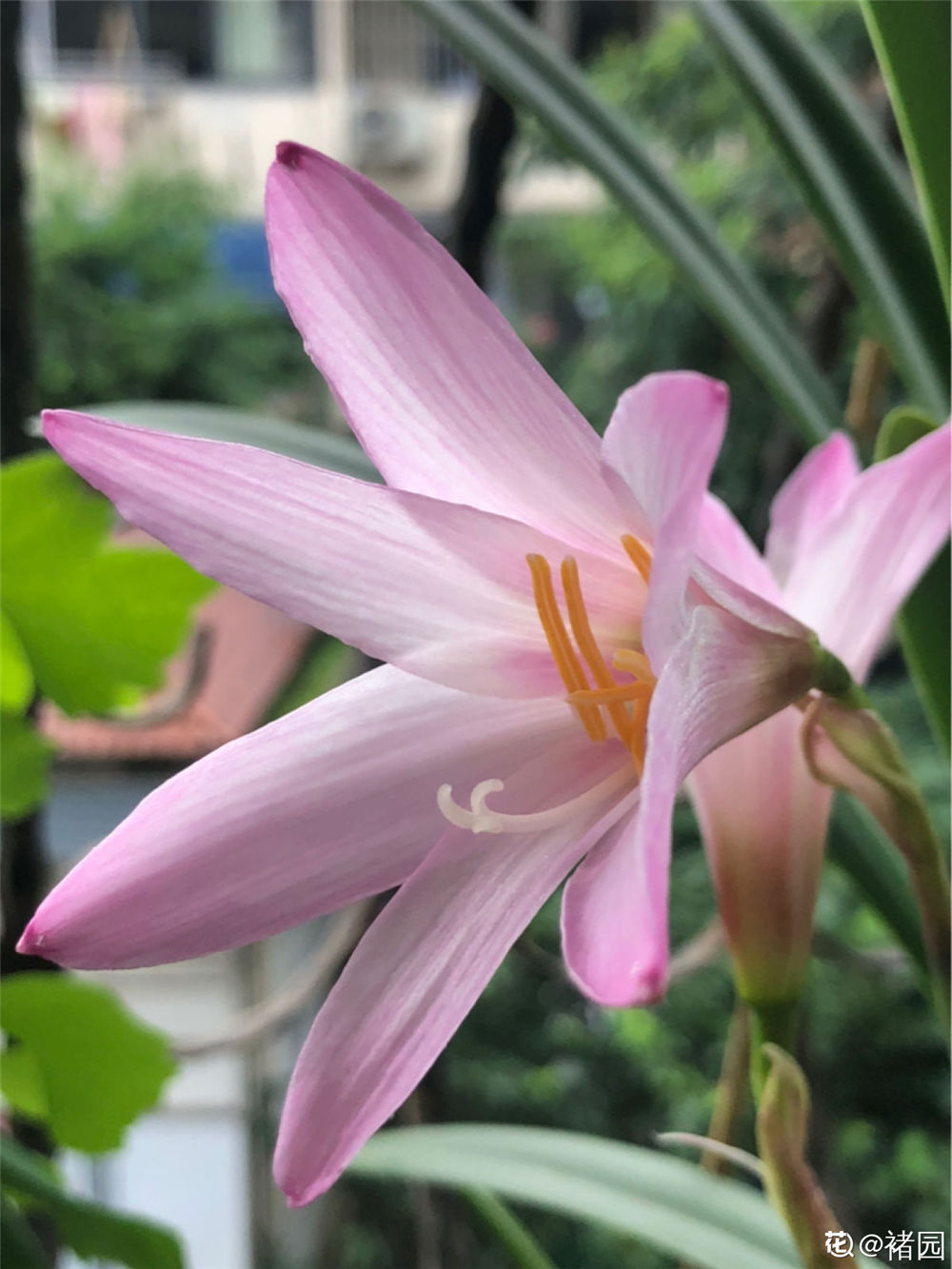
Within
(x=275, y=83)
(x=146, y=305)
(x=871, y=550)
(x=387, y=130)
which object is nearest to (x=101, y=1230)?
(x=871, y=550)

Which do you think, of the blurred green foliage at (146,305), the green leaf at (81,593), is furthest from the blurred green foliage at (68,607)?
the blurred green foliage at (146,305)

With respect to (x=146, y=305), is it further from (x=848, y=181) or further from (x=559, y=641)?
(x=559, y=641)

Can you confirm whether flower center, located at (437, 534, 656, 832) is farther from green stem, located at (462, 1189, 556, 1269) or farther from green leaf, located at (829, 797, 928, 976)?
green stem, located at (462, 1189, 556, 1269)

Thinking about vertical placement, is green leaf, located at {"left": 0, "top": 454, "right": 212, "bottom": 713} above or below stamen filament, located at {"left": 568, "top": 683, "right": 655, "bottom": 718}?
above

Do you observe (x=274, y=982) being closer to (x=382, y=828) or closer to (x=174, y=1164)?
(x=174, y=1164)

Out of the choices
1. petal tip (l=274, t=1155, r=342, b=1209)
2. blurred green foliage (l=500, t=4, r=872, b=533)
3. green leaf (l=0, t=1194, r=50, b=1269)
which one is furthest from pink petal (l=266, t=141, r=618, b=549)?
blurred green foliage (l=500, t=4, r=872, b=533)

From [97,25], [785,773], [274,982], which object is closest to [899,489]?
[785,773]

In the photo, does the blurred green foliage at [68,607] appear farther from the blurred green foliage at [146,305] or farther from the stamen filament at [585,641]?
the blurred green foliage at [146,305]
